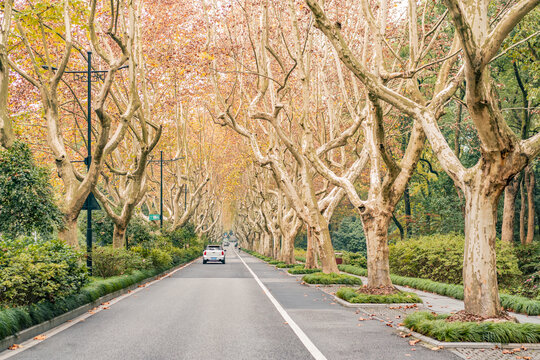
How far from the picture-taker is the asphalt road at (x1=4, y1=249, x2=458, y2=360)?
7.73 m

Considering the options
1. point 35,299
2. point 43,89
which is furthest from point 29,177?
point 35,299

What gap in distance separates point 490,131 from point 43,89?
1199cm

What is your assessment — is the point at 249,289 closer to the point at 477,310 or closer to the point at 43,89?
→ the point at 43,89

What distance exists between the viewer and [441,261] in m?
20.6

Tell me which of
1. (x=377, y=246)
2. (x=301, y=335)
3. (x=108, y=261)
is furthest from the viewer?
(x=108, y=261)

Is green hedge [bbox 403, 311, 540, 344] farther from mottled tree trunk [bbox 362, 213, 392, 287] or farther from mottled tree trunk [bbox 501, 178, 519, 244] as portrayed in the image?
mottled tree trunk [bbox 501, 178, 519, 244]

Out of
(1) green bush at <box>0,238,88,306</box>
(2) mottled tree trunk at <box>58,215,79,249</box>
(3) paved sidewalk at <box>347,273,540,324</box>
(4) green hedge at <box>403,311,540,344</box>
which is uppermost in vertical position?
(2) mottled tree trunk at <box>58,215,79,249</box>

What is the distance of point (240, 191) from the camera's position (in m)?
67.1

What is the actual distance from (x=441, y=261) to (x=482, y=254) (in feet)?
37.3

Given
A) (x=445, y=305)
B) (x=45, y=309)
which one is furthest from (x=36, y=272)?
(x=445, y=305)

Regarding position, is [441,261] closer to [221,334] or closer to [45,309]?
[221,334]

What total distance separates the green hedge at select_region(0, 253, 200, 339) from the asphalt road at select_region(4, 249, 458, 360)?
482 millimetres

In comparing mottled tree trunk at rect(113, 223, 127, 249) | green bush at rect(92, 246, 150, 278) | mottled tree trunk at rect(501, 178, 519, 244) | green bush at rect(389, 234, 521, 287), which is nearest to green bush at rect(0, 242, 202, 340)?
green bush at rect(92, 246, 150, 278)

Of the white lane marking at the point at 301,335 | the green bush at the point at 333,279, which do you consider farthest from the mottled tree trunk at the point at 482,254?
the green bush at the point at 333,279
